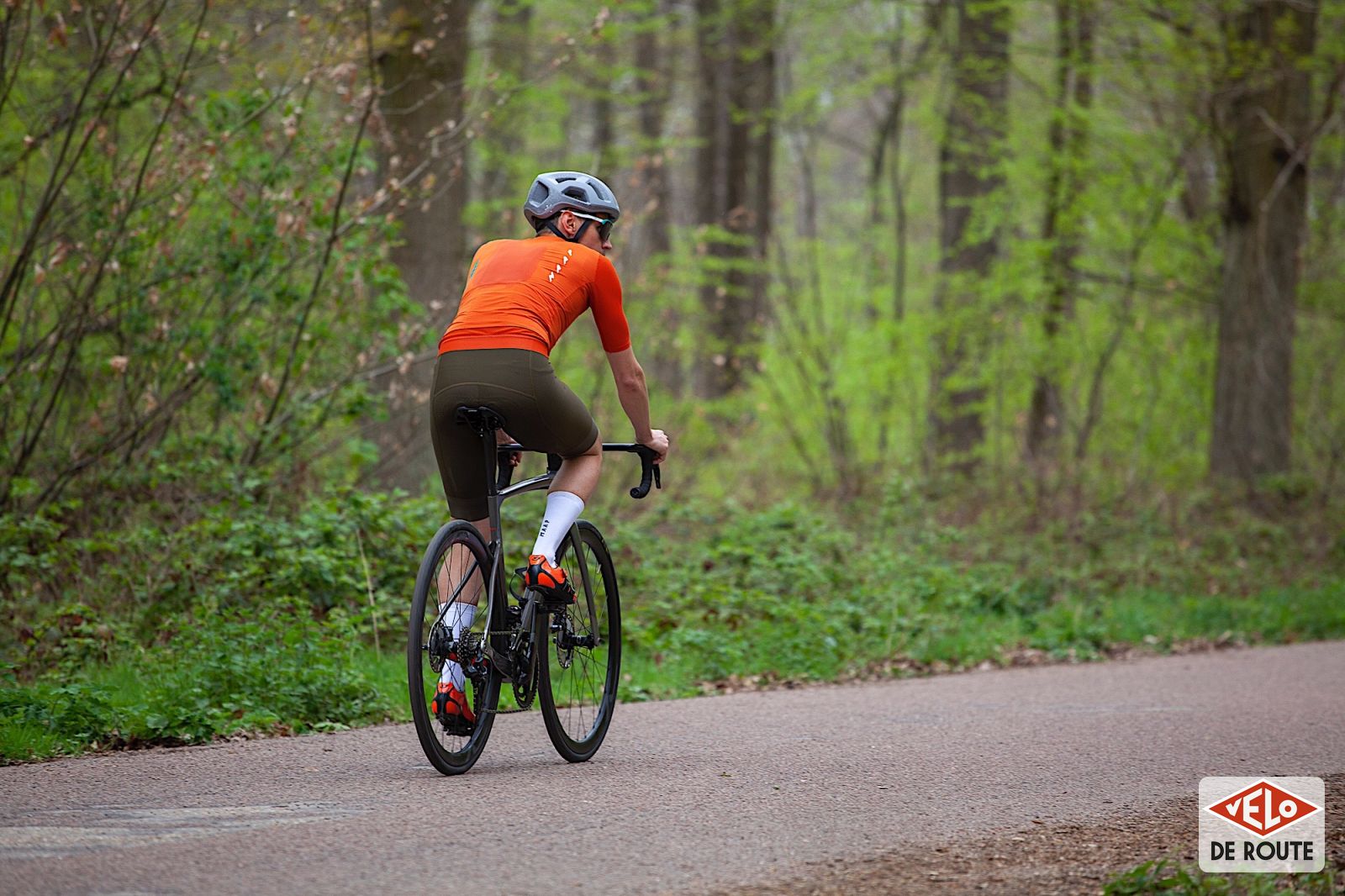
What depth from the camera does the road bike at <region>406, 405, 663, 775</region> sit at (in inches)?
215

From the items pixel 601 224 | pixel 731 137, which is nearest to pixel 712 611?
pixel 601 224

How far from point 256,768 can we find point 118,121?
6117 mm

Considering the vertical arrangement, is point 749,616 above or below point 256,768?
above

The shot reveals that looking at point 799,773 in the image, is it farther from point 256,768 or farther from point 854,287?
point 854,287

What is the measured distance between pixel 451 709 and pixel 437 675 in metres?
0.15

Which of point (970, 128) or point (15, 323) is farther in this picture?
point (970, 128)

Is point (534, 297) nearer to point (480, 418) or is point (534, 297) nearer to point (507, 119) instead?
point (480, 418)

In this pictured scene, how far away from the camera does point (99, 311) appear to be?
9492 mm

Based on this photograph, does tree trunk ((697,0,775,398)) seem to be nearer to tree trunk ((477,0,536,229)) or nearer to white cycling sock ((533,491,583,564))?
tree trunk ((477,0,536,229))

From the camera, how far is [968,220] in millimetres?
19516

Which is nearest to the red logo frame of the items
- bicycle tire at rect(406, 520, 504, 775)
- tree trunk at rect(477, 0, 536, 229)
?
bicycle tire at rect(406, 520, 504, 775)

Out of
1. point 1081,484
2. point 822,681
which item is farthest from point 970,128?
point 822,681

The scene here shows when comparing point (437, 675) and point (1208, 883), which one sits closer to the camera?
point (1208, 883)

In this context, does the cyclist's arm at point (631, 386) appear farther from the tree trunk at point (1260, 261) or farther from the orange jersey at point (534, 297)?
the tree trunk at point (1260, 261)
